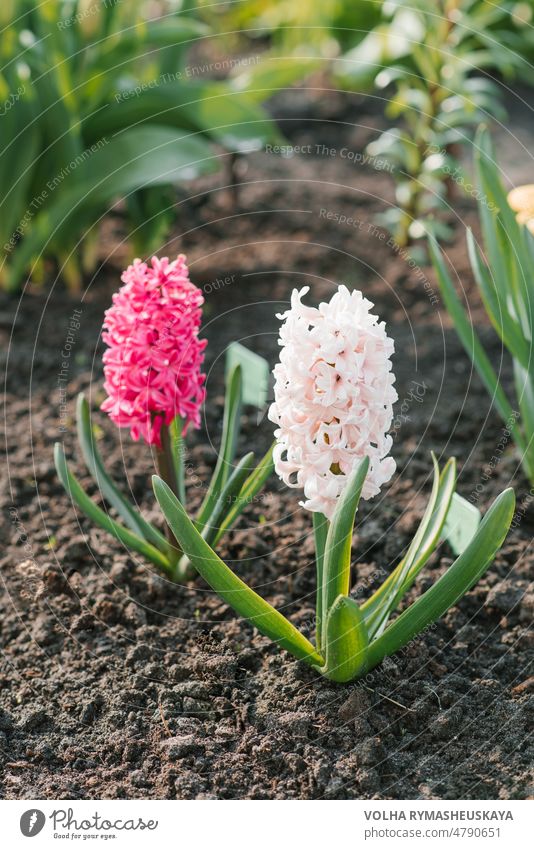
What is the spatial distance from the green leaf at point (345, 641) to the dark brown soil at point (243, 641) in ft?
0.24

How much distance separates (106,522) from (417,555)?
878 millimetres

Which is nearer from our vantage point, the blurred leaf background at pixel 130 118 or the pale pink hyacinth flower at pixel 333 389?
the pale pink hyacinth flower at pixel 333 389

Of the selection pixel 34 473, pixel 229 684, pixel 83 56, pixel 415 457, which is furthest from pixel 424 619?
pixel 83 56

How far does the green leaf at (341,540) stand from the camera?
198 cm

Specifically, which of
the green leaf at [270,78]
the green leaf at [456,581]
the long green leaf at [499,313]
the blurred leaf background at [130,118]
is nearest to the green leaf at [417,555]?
the green leaf at [456,581]

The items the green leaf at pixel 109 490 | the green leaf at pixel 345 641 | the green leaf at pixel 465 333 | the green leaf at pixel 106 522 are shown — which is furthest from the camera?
the green leaf at pixel 465 333

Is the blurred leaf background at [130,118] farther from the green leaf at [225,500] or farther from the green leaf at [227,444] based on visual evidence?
the green leaf at [225,500]

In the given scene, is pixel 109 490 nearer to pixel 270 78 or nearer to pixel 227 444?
pixel 227 444

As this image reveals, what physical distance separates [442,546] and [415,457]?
52 centimetres

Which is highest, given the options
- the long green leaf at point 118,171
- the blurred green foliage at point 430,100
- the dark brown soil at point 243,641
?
the blurred green foliage at point 430,100

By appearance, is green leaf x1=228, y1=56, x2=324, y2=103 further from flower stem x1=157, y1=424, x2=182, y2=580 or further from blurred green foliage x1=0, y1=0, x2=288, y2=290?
flower stem x1=157, y1=424, x2=182, y2=580

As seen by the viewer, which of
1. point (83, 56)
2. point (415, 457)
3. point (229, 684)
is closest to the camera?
point (229, 684)

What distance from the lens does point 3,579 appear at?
9.87 feet
